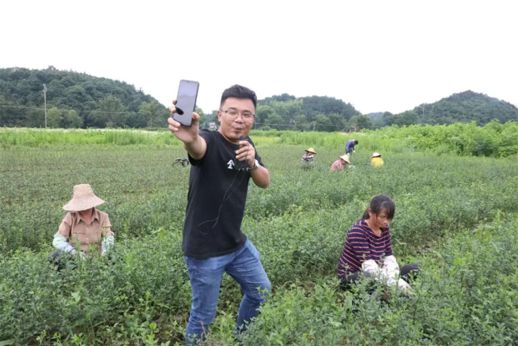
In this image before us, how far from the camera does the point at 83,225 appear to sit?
4.64m

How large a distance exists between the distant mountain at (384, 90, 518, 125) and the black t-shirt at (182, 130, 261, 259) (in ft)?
199

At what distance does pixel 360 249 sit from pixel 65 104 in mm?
57650

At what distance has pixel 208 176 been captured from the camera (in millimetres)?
2514

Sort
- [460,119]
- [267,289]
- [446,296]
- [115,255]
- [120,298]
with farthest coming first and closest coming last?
[460,119] → [115,255] → [120,298] → [446,296] → [267,289]

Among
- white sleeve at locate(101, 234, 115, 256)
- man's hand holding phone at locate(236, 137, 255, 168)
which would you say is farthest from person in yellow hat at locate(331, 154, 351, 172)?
man's hand holding phone at locate(236, 137, 255, 168)

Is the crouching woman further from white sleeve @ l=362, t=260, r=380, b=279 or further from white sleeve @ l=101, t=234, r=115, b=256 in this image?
white sleeve @ l=362, t=260, r=380, b=279

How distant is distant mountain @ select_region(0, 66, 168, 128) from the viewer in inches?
1895

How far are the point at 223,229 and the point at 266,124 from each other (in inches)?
2768

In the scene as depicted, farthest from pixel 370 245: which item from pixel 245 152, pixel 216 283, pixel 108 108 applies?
pixel 108 108

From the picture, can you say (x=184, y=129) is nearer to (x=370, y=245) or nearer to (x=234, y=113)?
(x=234, y=113)

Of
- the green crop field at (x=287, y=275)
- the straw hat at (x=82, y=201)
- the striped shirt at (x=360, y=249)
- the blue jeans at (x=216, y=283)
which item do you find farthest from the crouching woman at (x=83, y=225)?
the striped shirt at (x=360, y=249)

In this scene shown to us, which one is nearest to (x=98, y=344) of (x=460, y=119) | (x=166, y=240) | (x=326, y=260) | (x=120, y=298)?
(x=120, y=298)

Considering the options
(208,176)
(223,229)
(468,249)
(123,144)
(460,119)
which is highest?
(460,119)

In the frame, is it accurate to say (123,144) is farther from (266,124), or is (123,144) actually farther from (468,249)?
(266,124)
